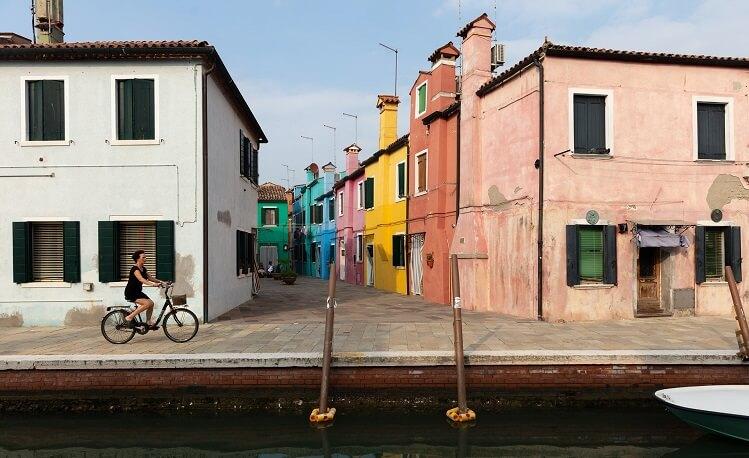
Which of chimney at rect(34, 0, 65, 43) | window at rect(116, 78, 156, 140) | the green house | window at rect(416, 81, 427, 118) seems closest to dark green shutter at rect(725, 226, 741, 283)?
window at rect(416, 81, 427, 118)

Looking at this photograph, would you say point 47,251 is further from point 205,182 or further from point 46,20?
point 46,20

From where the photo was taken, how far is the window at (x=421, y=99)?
17172mm

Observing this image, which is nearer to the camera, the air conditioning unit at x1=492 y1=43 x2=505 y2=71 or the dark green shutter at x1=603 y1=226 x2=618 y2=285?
the dark green shutter at x1=603 y1=226 x2=618 y2=285

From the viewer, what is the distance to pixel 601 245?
11492mm

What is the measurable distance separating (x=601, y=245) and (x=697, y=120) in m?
3.93

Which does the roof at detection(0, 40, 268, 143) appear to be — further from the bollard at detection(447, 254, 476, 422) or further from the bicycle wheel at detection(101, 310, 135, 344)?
the bollard at detection(447, 254, 476, 422)

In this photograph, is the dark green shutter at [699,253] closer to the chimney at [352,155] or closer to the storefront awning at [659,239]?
the storefront awning at [659,239]

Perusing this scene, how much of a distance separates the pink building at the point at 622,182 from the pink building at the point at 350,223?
1365cm

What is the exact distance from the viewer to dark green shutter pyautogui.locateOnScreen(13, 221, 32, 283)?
417 inches

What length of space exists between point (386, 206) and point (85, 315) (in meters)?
13.1

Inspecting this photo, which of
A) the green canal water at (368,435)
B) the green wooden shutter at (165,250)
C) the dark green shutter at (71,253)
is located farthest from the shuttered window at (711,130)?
the dark green shutter at (71,253)

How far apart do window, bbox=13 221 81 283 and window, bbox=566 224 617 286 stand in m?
10.6

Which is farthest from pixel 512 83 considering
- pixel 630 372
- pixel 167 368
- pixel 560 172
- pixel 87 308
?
pixel 87 308

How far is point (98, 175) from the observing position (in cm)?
1085
